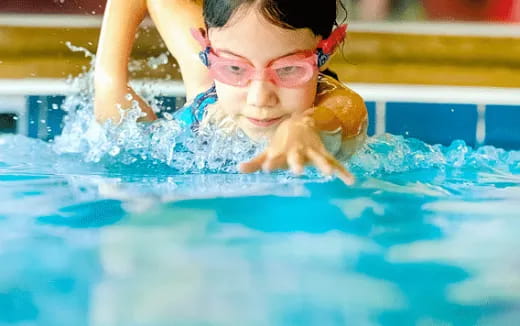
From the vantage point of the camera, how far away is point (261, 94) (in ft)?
3.98

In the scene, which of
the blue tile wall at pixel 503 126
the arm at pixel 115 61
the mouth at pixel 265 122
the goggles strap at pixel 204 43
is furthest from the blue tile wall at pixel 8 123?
the blue tile wall at pixel 503 126

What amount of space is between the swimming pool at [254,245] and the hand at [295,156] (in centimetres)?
9

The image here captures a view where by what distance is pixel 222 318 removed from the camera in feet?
2.11

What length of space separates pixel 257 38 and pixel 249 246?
18.6 inches

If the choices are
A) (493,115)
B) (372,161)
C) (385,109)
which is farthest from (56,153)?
(493,115)

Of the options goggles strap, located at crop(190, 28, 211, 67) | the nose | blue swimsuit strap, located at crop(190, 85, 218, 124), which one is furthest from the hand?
blue swimsuit strap, located at crop(190, 85, 218, 124)

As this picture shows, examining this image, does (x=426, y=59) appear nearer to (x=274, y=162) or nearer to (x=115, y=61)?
(x=115, y=61)

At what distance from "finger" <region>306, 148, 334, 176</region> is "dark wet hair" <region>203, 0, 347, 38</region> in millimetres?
334

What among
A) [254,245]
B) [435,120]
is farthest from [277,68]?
[435,120]

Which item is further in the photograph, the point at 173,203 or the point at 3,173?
the point at 3,173

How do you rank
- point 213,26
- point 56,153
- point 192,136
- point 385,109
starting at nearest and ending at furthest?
point 213,26, point 192,136, point 56,153, point 385,109

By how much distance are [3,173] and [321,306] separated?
86 centimetres

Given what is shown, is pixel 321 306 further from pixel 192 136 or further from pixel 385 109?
pixel 385 109

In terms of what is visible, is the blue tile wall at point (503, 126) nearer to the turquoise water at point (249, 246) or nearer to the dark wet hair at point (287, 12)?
the turquoise water at point (249, 246)
